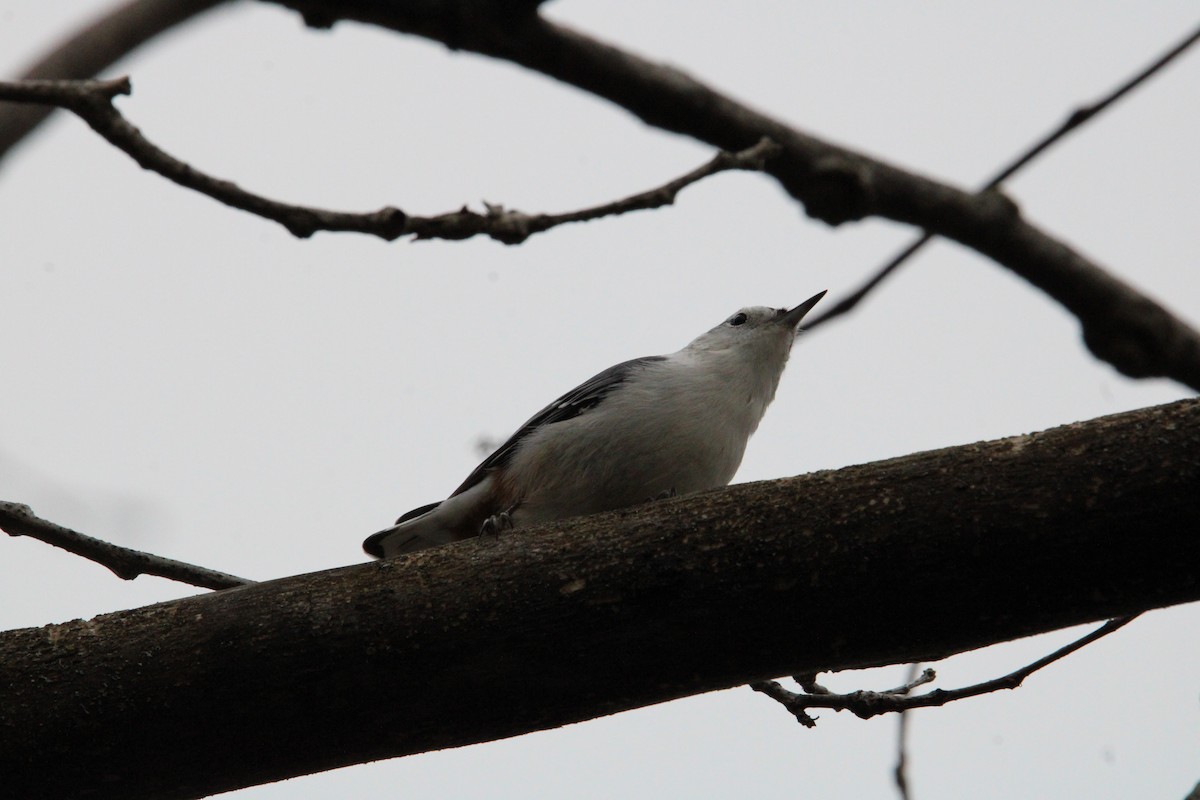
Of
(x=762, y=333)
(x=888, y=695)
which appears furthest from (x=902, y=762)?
(x=762, y=333)

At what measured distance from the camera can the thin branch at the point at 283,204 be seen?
263 centimetres

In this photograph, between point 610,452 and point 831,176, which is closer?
point 610,452

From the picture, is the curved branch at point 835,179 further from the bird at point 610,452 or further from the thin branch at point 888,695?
the thin branch at point 888,695

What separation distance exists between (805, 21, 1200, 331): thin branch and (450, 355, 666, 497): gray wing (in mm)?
643

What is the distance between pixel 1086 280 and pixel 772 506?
216 cm

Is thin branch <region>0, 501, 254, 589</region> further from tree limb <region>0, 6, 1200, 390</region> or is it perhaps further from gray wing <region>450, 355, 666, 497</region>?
tree limb <region>0, 6, 1200, 390</region>

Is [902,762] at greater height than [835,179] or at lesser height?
lesser

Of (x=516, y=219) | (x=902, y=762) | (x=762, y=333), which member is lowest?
(x=902, y=762)

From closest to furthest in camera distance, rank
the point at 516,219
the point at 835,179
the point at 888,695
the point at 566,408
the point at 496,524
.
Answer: the point at 888,695 < the point at 516,219 < the point at 496,524 < the point at 835,179 < the point at 566,408

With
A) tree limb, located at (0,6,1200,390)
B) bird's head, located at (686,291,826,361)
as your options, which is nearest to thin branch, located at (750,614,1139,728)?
tree limb, located at (0,6,1200,390)

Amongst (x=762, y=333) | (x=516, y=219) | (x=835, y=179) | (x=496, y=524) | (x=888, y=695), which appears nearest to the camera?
(x=888, y=695)

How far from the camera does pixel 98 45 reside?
10.3 feet

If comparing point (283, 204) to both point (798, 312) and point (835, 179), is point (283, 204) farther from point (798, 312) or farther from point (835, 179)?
point (798, 312)

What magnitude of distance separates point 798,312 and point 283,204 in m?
2.36
